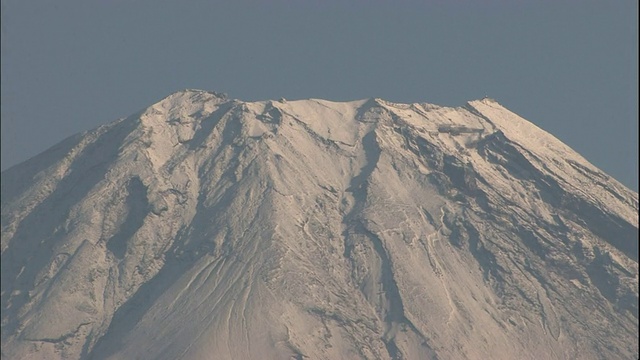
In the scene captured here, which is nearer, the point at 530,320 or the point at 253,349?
the point at 253,349

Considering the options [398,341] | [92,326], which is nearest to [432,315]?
[398,341]

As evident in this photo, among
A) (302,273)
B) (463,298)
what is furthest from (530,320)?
(302,273)

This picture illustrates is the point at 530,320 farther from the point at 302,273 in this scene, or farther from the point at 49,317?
the point at 49,317

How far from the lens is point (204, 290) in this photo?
18988 cm

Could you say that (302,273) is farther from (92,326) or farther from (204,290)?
(92,326)

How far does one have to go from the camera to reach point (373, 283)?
641ft

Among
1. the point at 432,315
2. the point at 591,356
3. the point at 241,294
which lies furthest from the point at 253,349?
the point at 591,356

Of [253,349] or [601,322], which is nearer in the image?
[253,349]

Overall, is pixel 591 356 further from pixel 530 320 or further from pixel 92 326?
pixel 92 326

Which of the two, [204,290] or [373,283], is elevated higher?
[373,283]

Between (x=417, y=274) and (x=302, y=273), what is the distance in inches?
535

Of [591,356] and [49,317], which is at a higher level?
[591,356]

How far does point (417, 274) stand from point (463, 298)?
19.3 ft

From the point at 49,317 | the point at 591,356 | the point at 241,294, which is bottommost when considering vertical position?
the point at 49,317
